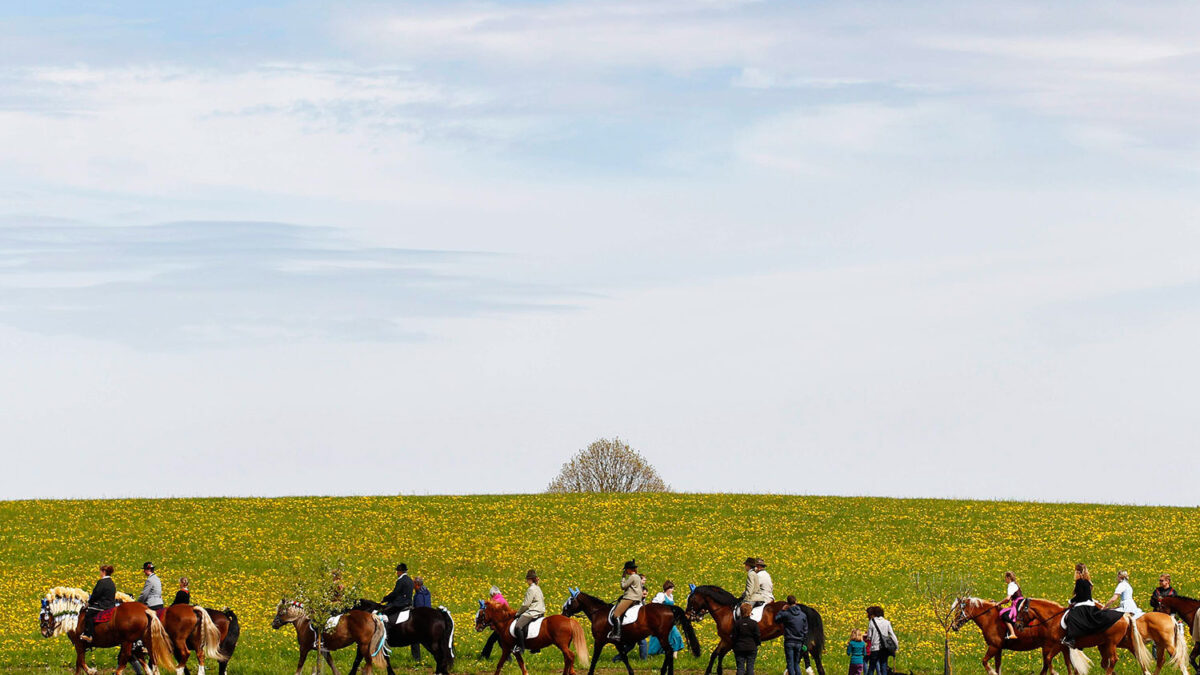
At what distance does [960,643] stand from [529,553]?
22.1m

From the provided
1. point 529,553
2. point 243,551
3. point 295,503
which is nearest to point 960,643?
point 529,553

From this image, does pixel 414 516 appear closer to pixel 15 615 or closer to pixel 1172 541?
pixel 15 615

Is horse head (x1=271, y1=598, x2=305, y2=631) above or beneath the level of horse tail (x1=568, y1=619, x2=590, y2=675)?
above

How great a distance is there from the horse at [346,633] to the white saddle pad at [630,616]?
5817mm

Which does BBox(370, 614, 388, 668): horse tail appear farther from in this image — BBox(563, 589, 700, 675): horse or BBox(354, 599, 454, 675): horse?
BBox(563, 589, 700, 675): horse

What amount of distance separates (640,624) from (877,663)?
5.76 m

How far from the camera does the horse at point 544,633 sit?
1268 inches

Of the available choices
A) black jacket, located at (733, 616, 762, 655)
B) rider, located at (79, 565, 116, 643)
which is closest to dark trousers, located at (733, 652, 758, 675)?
black jacket, located at (733, 616, 762, 655)

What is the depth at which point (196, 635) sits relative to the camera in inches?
1259

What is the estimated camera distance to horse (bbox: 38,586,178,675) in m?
31.5


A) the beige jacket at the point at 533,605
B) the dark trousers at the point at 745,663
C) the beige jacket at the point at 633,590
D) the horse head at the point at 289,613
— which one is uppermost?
the beige jacket at the point at 633,590

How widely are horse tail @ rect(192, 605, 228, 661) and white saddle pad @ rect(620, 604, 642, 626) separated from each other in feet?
32.0

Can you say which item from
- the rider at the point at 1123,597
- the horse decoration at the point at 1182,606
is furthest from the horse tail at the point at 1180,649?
the horse decoration at the point at 1182,606

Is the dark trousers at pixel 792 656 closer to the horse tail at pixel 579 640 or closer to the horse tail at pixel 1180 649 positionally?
the horse tail at pixel 579 640
